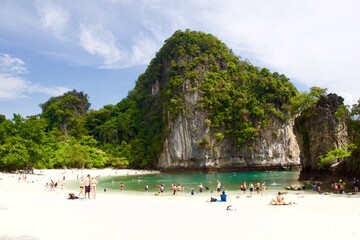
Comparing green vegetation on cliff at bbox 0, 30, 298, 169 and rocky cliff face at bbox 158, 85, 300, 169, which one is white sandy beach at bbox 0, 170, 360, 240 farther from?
rocky cliff face at bbox 158, 85, 300, 169

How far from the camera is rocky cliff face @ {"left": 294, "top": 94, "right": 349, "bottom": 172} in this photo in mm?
36594

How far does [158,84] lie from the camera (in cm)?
9669

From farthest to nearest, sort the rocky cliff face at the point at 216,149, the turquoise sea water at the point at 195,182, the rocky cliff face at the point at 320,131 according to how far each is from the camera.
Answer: the rocky cliff face at the point at 216,149 → the rocky cliff face at the point at 320,131 → the turquoise sea water at the point at 195,182

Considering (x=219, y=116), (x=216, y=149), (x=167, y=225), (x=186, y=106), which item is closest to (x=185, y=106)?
(x=186, y=106)

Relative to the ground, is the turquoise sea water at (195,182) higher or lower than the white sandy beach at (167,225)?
lower

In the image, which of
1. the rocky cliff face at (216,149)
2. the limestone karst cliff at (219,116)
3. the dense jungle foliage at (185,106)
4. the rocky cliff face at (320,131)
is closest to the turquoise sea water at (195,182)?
the rocky cliff face at (320,131)

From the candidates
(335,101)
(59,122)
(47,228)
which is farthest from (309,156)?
(59,122)

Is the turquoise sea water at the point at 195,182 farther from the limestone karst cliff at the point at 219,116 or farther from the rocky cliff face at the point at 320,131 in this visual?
the limestone karst cliff at the point at 219,116

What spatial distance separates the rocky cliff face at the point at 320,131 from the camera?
36.6 meters

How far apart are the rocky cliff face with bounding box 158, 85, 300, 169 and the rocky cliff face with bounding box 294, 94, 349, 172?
3520cm

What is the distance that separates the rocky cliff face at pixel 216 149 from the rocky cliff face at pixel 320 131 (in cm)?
3520

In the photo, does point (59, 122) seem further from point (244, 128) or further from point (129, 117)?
point (244, 128)

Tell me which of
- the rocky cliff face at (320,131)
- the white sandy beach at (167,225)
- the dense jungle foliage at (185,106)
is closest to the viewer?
the white sandy beach at (167,225)

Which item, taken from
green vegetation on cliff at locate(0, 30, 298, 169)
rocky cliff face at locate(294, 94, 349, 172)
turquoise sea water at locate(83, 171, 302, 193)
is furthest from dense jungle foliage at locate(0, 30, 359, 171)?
rocky cliff face at locate(294, 94, 349, 172)
